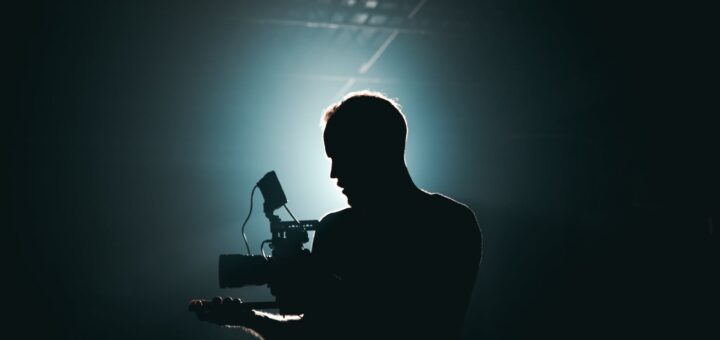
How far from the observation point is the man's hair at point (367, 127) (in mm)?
1414

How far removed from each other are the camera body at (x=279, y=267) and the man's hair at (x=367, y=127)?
21 cm

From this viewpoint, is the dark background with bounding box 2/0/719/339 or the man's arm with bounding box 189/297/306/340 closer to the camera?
the man's arm with bounding box 189/297/306/340

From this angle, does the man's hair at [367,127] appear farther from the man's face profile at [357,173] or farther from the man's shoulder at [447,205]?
the man's shoulder at [447,205]

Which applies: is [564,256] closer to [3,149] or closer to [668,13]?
[668,13]

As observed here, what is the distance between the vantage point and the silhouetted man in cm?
124

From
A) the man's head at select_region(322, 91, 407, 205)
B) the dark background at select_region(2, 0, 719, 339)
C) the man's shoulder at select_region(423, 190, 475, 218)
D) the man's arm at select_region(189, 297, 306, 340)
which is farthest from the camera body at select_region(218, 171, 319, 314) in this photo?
the dark background at select_region(2, 0, 719, 339)

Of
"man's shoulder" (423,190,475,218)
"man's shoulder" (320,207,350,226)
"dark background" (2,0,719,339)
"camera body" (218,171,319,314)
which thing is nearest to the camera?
"camera body" (218,171,319,314)

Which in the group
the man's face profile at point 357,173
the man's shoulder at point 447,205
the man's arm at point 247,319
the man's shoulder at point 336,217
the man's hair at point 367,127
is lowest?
the man's arm at point 247,319

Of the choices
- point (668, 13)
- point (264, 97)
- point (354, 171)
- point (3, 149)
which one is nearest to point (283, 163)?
point (264, 97)

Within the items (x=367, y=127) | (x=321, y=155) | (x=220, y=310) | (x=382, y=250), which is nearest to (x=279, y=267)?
(x=220, y=310)

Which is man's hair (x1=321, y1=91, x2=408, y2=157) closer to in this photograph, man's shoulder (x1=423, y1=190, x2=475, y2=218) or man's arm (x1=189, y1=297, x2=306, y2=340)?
man's shoulder (x1=423, y1=190, x2=475, y2=218)

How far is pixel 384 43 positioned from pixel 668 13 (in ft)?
8.82

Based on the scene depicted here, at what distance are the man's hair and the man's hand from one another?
1.41 ft

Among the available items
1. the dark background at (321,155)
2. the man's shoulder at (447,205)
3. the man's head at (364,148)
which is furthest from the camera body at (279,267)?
the dark background at (321,155)
